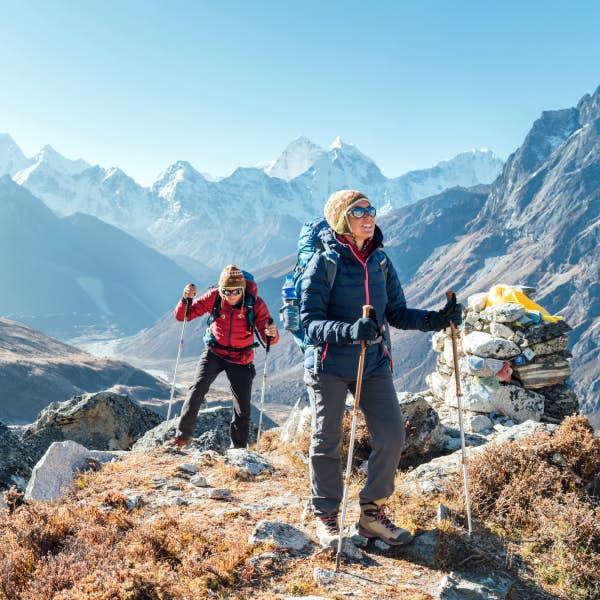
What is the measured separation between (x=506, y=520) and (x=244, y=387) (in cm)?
527

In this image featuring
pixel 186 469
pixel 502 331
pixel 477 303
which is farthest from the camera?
pixel 477 303

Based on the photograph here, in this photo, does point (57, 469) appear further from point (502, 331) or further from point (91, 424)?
point (502, 331)

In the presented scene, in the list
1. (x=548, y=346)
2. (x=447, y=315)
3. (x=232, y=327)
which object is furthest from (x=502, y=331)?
(x=447, y=315)

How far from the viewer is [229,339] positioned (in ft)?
31.7

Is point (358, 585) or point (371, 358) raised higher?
point (371, 358)

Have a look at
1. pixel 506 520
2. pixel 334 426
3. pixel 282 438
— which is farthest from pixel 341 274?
pixel 282 438

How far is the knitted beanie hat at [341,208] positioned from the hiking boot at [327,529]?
9.96 feet

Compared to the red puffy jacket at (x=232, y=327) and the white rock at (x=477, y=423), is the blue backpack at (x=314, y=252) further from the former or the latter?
the white rock at (x=477, y=423)

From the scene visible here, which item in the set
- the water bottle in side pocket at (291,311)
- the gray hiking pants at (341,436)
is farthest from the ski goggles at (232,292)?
the gray hiking pants at (341,436)

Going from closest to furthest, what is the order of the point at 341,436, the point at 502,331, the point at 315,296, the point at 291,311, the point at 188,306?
the point at 315,296, the point at 341,436, the point at 291,311, the point at 188,306, the point at 502,331

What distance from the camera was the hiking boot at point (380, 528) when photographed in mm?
5359

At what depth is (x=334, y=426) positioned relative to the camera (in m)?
5.42

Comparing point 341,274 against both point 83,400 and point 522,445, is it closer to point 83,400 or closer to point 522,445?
point 522,445

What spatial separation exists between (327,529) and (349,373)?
1.64 meters
